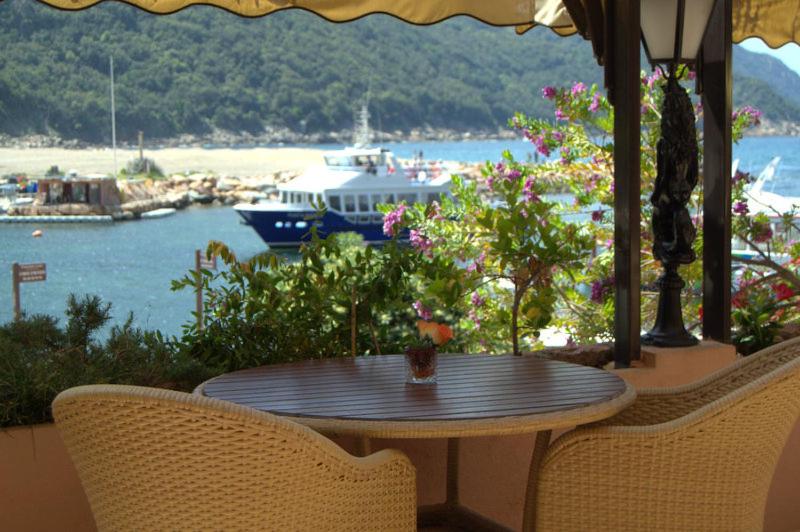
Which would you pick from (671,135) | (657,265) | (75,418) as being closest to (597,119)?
(657,265)

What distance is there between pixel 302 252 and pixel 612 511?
1.09 m

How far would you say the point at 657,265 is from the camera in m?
5.01

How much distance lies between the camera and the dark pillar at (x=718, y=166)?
263cm

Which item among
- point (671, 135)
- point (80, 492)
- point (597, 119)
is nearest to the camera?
point (80, 492)

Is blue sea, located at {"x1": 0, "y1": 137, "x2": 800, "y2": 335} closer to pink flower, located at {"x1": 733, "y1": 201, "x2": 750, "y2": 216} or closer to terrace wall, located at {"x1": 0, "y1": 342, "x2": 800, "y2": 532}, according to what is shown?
pink flower, located at {"x1": 733, "y1": 201, "x2": 750, "y2": 216}

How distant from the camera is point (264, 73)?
2830 cm

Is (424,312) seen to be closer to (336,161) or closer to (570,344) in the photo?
(570,344)

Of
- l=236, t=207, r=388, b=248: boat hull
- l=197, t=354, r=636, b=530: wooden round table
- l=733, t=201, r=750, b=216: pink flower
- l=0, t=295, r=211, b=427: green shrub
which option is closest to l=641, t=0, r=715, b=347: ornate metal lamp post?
l=197, t=354, r=636, b=530: wooden round table

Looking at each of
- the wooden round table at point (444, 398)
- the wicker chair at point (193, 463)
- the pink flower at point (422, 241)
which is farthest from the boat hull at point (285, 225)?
the wicker chair at point (193, 463)

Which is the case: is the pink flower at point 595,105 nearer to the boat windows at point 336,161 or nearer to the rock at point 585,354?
the rock at point 585,354

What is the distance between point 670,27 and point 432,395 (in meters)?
1.27

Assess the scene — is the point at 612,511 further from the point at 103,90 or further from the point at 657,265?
the point at 103,90

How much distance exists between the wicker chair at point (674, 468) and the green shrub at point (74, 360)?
2.98 feet

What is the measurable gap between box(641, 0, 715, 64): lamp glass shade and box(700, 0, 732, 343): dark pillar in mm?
142
